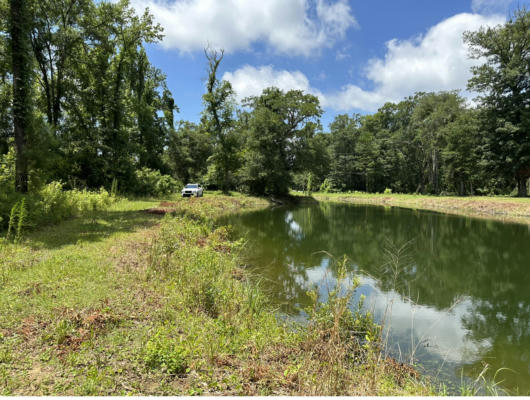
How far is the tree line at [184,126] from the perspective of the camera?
15516mm

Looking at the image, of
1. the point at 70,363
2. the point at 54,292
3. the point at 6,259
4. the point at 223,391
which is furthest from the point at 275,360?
the point at 6,259

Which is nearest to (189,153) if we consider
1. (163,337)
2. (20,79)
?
(20,79)

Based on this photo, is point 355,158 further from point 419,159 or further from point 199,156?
point 199,156

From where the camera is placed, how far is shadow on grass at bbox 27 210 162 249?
8.97 metres

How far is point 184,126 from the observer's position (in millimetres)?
54000

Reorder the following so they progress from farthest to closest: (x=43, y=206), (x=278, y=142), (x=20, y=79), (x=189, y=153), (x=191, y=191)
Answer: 1. (x=189, y=153)
2. (x=278, y=142)
3. (x=191, y=191)
4. (x=20, y=79)
5. (x=43, y=206)

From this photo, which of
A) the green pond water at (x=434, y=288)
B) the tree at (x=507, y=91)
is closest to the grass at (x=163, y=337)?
the green pond water at (x=434, y=288)

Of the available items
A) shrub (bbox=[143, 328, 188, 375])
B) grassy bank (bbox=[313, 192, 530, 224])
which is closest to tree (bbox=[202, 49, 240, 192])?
grassy bank (bbox=[313, 192, 530, 224])

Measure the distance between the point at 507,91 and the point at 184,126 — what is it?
47957 millimetres

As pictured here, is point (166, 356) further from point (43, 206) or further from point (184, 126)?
point (184, 126)

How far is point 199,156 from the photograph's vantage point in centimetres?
5228

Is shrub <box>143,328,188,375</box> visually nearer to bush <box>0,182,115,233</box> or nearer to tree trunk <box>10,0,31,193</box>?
bush <box>0,182,115,233</box>

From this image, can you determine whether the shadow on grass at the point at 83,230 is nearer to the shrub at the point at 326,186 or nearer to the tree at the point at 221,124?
the tree at the point at 221,124

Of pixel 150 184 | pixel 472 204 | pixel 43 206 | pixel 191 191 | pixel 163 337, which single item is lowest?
pixel 163 337
